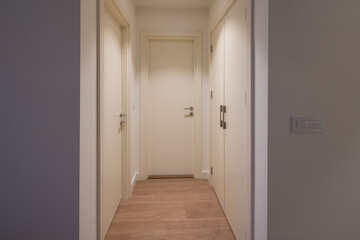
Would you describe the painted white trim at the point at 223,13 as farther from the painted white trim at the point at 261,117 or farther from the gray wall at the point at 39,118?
the gray wall at the point at 39,118

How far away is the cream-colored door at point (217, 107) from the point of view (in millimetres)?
2518

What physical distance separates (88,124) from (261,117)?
105 centimetres

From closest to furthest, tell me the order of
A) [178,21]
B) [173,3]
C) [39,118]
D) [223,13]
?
[39,118], [223,13], [173,3], [178,21]

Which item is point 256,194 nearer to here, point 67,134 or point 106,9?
point 67,134

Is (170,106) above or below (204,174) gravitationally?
above

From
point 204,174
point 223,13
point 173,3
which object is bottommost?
point 204,174

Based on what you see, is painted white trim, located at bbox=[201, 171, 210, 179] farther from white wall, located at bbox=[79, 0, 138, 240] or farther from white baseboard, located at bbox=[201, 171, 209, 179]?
white wall, located at bbox=[79, 0, 138, 240]

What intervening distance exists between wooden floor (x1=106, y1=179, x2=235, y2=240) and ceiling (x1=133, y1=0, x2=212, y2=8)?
2451mm

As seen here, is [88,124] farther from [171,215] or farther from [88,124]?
[171,215]

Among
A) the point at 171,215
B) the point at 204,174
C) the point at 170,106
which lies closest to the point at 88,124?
the point at 171,215

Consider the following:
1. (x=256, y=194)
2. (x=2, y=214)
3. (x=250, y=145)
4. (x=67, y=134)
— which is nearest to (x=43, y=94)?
(x=67, y=134)
